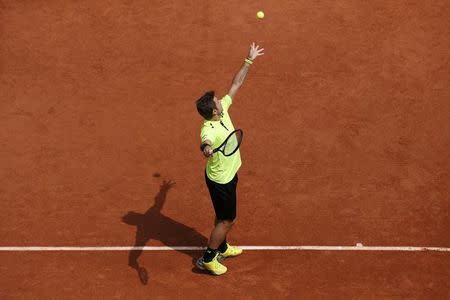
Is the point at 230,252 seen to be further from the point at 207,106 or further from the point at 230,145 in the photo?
the point at 207,106

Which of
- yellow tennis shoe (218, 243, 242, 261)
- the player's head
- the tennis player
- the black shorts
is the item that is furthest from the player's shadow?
the player's head

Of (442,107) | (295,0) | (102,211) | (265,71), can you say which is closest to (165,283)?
(102,211)

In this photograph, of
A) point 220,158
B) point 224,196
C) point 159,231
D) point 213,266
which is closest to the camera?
point 220,158

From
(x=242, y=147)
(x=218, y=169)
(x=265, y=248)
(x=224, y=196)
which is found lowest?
(x=265, y=248)

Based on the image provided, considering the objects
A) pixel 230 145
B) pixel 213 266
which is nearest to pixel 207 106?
pixel 230 145

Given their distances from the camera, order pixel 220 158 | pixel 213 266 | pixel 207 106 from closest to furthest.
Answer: pixel 207 106 < pixel 220 158 < pixel 213 266

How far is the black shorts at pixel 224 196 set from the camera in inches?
271

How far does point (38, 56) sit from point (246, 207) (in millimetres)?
5849

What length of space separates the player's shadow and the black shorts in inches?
45.1

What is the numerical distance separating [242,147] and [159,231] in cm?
222

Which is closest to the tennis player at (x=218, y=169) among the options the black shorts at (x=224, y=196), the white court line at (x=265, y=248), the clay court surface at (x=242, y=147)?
the black shorts at (x=224, y=196)

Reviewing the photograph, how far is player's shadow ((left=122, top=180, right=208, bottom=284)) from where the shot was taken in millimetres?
7992

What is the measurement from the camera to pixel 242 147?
9.55 metres

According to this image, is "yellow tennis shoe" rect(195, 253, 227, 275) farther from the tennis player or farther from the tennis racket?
the tennis racket
